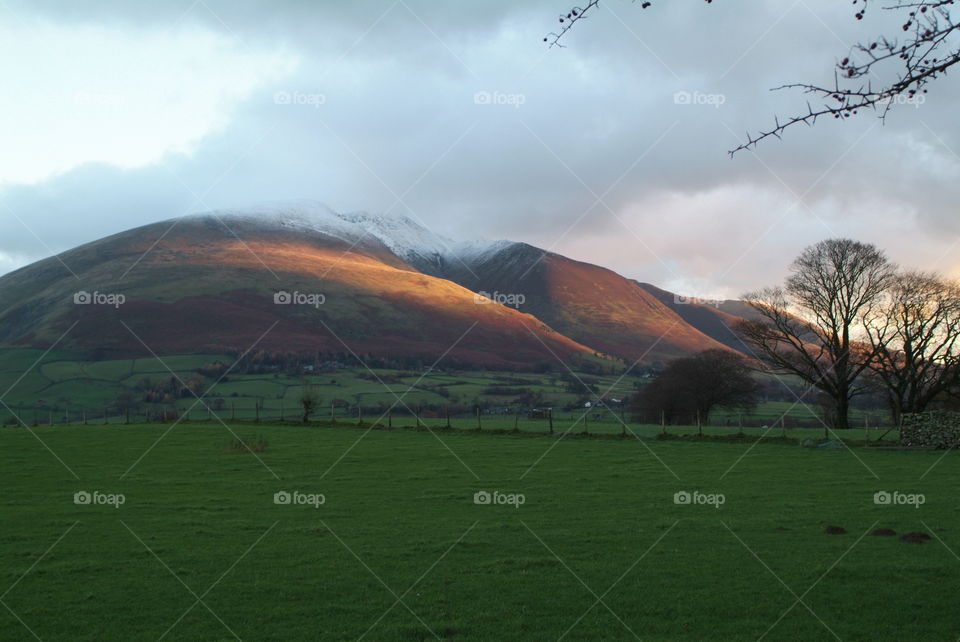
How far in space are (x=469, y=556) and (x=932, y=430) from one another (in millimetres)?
36837

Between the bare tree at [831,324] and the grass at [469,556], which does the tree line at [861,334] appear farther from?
the grass at [469,556]

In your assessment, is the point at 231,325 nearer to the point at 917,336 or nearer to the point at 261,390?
the point at 261,390

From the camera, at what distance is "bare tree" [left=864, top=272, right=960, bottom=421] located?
5100 centimetres

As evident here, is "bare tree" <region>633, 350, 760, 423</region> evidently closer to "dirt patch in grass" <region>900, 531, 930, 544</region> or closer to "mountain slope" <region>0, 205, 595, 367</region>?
"dirt patch in grass" <region>900, 531, 930, 544</region>

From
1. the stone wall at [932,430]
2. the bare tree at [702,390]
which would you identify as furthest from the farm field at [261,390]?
the stone wall at [932,430]

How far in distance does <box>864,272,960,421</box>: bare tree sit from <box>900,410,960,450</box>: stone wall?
469 inches

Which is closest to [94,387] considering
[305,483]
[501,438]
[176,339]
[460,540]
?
[176,339]

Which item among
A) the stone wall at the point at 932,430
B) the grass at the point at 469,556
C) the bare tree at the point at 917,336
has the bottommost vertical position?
the grass at the point at 469,556

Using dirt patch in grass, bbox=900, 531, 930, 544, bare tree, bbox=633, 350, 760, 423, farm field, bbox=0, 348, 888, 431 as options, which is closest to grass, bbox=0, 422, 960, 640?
dirt patch in grass, bbox=900, 531, 930, 544

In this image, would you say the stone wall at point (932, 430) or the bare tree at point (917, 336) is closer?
the stone wall at point (932, 430)

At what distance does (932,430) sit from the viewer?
3919 cm

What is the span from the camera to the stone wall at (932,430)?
3847 cm

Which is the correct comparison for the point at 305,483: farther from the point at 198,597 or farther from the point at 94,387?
the point at 94,387

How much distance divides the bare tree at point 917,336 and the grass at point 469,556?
3011 centimetres
